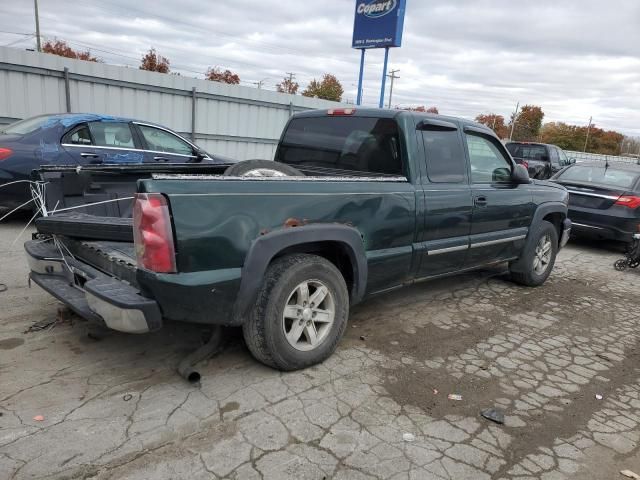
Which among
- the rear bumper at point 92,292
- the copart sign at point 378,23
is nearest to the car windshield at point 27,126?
the rear bumper at point 92,292

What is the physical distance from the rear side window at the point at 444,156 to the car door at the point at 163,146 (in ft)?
16.7

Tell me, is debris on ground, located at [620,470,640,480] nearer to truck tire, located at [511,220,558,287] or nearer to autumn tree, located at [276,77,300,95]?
truck tire, located at [511,220,558,287]

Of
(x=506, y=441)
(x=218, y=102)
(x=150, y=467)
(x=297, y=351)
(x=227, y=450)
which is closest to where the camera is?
(x=150, y=467)

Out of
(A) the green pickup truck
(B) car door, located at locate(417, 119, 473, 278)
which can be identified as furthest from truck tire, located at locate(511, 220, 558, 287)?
(B) car door, located at locate(417, 119, 473, 278)

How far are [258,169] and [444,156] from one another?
5.55ft

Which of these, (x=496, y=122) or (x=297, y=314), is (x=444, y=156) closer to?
(x=297, y=314)

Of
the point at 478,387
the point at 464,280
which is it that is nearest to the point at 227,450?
the point at 478,387

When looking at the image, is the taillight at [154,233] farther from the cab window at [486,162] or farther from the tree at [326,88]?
the tree at [326,88]

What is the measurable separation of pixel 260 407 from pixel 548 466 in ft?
5.37

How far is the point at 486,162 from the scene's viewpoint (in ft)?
16.5

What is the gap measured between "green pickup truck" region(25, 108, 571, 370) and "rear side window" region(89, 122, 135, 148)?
3.38 m

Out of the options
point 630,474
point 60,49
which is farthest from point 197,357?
point 60,49

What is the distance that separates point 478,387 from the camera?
3484 mm

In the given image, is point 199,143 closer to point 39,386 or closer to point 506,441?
point 39,386
